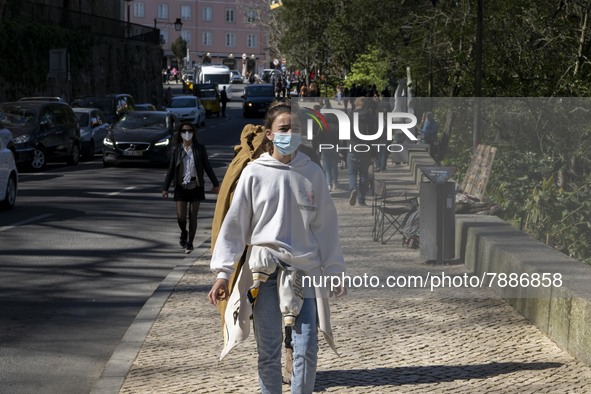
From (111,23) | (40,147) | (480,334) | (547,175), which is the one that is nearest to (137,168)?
(40,147)

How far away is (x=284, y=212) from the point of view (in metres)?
6.28

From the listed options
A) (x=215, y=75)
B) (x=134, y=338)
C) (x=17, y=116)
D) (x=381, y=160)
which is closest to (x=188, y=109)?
(x=17, y=116)

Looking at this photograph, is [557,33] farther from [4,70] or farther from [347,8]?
[4,70]

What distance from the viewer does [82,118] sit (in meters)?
37.2

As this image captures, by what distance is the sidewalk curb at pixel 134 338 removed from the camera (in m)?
8.10

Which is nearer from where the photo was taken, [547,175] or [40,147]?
[547,175]

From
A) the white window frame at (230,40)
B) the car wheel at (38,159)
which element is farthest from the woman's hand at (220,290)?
the white window frame at (230,40)

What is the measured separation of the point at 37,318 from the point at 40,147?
68.5 feet

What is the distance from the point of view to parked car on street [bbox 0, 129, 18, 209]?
66.3ft

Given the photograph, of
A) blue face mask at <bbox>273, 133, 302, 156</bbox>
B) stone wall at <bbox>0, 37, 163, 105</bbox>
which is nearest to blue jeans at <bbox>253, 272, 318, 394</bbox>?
blue face mask at <bbox>273, 133, 302, 156</bbox>

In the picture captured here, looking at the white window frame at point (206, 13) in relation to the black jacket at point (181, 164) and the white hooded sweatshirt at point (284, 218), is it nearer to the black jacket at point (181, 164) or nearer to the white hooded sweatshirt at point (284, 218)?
the black jacket at point (181, 164)

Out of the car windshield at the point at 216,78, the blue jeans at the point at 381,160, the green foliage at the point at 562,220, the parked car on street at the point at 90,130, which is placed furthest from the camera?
the car windshield at the point at 216,78

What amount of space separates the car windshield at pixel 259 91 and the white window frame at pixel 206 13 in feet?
254

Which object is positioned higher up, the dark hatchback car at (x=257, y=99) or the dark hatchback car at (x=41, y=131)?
the dark hatchback car at (x=41, y=131)
